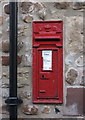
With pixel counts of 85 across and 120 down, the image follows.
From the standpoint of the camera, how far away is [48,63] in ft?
11.7

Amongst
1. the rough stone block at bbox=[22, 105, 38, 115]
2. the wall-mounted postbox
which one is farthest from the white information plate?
the rough stone block at bbox=[22, 105, 38, 115]

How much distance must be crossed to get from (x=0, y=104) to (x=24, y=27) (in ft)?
3.77

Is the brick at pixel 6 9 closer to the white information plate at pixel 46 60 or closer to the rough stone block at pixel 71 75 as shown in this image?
the white information plate at pixel 46 60

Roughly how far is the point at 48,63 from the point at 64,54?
256mm

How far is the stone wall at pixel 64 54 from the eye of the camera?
11.7ft

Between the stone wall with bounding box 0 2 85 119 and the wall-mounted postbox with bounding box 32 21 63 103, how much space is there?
7cm

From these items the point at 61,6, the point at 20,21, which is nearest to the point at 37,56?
the point at 20,21

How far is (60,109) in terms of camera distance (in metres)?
3.57

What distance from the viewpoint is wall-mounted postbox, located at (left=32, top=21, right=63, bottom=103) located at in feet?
11.6

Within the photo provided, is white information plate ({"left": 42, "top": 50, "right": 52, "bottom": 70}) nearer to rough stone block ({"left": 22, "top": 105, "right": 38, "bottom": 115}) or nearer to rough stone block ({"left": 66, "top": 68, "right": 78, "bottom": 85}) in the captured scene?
rough stone block ({"left": 66, "top": 68, "right": 78, "bottom": 85})

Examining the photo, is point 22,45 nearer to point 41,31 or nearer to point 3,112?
point 41,31

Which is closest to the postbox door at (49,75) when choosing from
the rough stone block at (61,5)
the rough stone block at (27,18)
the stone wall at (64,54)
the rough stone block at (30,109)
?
the stone wall at (64,54)

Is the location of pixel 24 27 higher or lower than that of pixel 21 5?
lower

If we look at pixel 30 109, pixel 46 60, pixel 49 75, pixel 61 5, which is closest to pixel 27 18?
pixel 61 5
